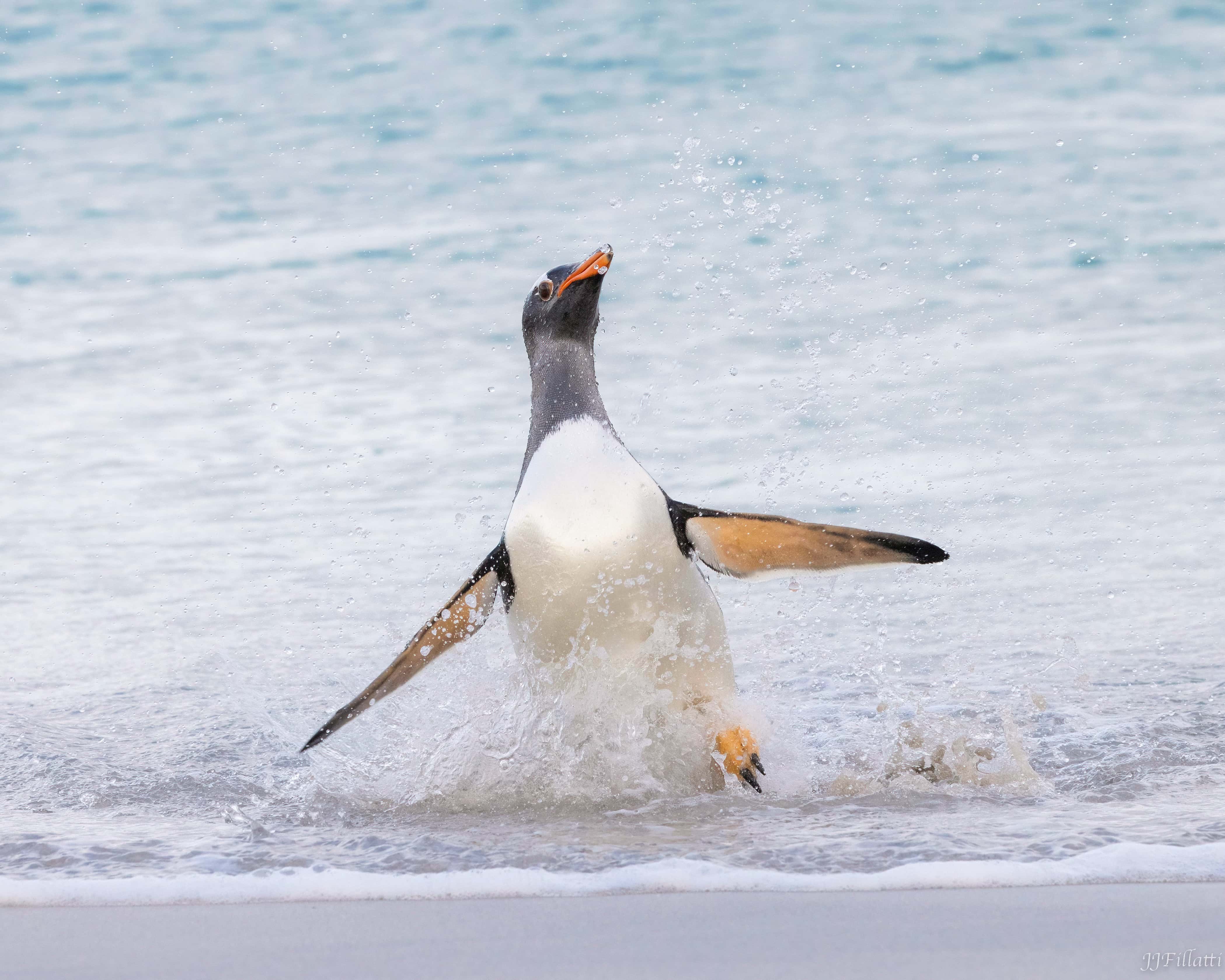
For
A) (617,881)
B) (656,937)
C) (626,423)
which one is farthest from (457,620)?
(626,423)

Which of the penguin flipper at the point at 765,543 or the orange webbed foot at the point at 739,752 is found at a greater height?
the penguin flipper at the point at 765,543

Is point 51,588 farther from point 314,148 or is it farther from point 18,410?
point 314,148

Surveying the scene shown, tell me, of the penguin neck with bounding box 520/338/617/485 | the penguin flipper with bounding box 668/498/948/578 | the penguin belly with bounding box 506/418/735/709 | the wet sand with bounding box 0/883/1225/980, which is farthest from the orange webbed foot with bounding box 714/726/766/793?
the wet sand with bounding box 0/883/1225/980

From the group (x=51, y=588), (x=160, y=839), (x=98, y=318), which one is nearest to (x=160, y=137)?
(x=98, y=318)

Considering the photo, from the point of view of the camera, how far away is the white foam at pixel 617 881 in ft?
6.75

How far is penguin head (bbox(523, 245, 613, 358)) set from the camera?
3438 mm

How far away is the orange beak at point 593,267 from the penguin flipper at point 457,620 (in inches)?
27.2

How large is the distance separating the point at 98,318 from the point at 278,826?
8322 mm

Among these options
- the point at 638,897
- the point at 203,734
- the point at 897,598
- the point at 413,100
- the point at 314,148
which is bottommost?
the point at 638,897

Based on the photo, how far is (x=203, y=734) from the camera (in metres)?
3.70

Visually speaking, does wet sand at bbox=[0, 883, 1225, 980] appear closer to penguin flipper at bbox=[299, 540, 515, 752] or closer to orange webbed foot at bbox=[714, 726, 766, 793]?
orange webbed foot at bbox=[714, 726, 766, 793]
